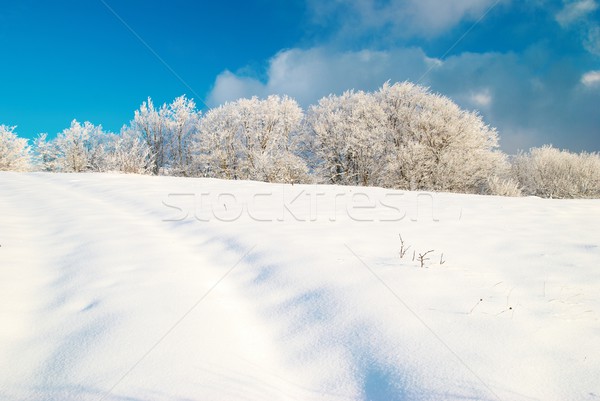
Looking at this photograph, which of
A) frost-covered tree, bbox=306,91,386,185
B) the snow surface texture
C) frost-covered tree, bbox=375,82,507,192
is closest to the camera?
the snow surface texture

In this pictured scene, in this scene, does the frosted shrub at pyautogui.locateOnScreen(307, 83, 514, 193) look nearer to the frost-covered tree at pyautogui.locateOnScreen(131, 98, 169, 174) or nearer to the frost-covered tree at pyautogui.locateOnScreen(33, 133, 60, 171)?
the frost-covered tree at pyautogui.locateOnScreen(131, 98, 169, 174)

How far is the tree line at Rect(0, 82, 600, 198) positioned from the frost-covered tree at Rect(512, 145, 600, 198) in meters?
0.09

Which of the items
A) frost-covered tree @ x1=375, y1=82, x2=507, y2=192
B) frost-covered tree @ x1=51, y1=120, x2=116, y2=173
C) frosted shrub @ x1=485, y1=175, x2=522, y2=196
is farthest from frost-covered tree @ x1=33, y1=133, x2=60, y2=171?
frosted shrub @ x1=485, y1=175, x2=522, y2=196

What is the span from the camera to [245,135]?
1276 inches

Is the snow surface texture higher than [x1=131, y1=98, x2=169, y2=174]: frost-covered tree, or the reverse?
[x1=131, y1=98, x2=169, y2=174]: frost-covered tree

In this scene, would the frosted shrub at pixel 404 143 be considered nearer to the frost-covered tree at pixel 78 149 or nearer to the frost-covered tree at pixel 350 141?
the frost-covered tree at pixel 350 141

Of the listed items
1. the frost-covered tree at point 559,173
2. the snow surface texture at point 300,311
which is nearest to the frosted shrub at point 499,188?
the frost-covered tree at point 559,173

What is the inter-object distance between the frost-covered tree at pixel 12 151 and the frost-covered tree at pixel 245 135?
1362cm

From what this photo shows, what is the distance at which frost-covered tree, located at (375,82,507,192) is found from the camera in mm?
24734

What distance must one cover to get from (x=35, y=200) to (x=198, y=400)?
829cm

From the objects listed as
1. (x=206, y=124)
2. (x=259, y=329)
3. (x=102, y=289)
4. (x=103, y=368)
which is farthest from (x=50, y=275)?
(x=206, y=124)

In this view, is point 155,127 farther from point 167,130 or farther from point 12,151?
point 12,151

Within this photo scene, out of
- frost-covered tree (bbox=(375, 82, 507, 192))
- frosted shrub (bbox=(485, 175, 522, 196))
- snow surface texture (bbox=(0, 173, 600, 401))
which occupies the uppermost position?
frost-covered tree (bbox=(375, 82, 507, 192))

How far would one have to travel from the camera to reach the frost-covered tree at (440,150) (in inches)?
974
